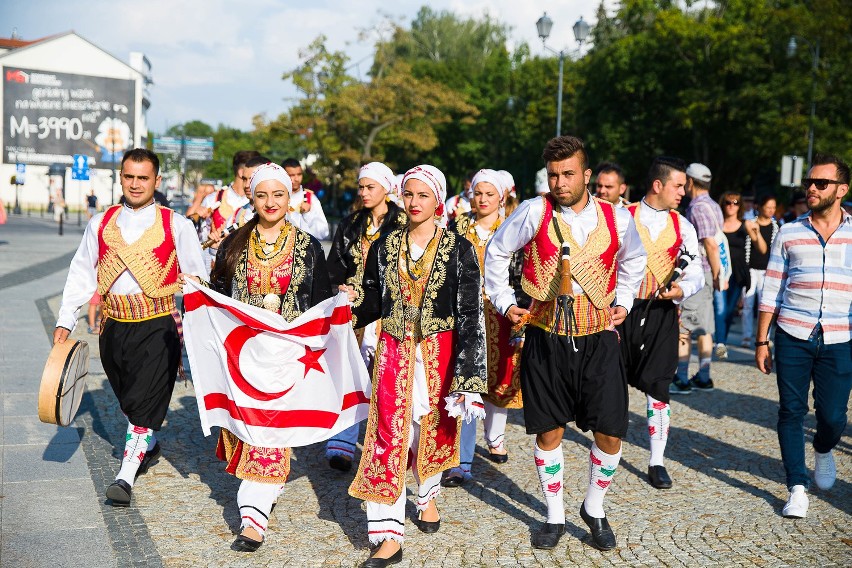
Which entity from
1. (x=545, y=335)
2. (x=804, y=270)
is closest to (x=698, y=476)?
(x=804, y=270)

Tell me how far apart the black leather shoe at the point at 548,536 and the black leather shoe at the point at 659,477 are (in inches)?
51.5

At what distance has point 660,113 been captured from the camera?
37875 mm

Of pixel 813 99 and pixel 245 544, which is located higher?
pixel 813 99

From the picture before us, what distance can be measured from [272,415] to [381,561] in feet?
3.39

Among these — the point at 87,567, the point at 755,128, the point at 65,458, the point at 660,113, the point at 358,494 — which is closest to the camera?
the point at 87,567

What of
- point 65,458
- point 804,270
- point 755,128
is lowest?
point 65,458

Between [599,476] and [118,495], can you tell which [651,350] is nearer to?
[599,476]

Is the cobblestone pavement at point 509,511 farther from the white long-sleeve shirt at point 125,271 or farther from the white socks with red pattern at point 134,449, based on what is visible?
the white long-sleeve shirt at point 125,271

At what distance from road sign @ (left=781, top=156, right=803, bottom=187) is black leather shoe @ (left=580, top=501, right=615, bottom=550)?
47.6 ft

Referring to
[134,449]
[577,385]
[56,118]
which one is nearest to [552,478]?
[577,385]

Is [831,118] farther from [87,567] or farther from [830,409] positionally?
[87,567]

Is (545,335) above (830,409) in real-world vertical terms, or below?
above

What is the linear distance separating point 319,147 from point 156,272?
110 feet

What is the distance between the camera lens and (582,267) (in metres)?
4.64
